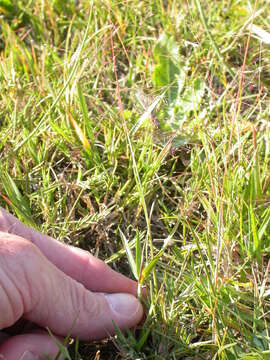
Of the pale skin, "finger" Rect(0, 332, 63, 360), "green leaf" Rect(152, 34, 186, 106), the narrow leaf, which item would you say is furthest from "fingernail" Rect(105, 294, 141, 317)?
"green leaf" Rect(152, 34, 186, 106)

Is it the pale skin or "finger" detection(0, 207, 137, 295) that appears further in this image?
"finger" detection(0, 207, 137, 295)

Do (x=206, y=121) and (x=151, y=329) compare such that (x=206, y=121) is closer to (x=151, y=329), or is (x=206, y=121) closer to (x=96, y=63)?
(x=96, y=63)

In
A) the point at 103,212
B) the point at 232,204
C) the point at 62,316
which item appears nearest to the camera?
the point at 62,316

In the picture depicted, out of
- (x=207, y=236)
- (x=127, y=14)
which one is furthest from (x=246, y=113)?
(x=127, y=14)

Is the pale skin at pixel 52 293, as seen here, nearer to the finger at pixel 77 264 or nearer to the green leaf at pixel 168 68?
the finger at pixel 77 264

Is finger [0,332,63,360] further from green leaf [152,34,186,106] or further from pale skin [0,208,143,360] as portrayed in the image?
green leaf [152,34,186,106]

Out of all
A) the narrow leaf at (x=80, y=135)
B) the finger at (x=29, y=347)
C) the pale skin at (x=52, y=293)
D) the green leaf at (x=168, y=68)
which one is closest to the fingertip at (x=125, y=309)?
the pale skin at (x=52, y=293)
